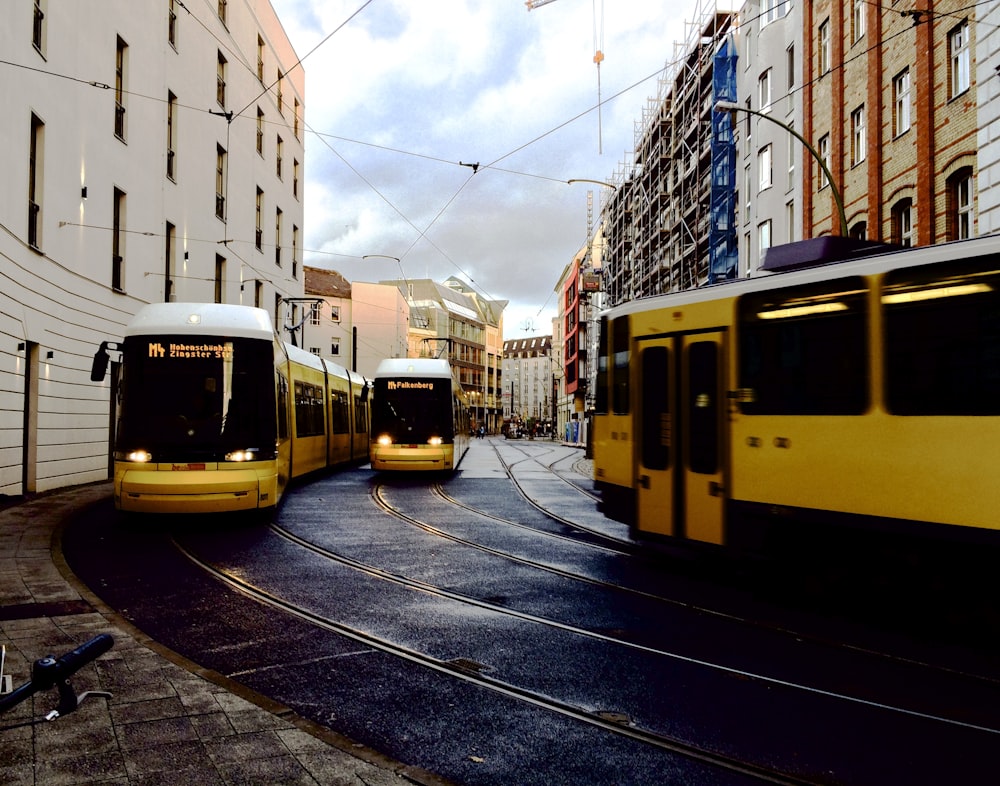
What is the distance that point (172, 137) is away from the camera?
2408cm

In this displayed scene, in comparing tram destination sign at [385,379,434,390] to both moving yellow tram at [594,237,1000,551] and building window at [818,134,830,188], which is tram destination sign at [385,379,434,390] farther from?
building window at [818,134,830,188]

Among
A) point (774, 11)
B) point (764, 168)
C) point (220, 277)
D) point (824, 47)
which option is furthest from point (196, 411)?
point (774, 11)

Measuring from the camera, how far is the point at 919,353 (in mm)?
6445

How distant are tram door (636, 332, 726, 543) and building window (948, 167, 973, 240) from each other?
39.0ft

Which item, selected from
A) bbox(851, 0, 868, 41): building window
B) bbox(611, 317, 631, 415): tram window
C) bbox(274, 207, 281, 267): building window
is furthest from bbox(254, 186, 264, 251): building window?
bbox(611, 317, 631, 415): tram window

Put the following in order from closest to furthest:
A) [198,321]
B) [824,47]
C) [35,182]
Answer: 1. [198,321]
2. [35,182]
3. [824,47]

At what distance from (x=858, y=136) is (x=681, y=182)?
2297cm

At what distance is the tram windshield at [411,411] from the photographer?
778 inches

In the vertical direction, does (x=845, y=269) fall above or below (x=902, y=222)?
below

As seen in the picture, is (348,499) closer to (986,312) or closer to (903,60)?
(986,312)

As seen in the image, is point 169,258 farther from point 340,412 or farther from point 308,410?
point 308,410

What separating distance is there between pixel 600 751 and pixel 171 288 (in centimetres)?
Result: 2299

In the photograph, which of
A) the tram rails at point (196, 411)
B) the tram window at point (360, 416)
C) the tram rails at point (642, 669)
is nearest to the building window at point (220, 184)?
the tram window at point (360, 416)

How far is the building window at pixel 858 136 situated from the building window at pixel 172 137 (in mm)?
19058
